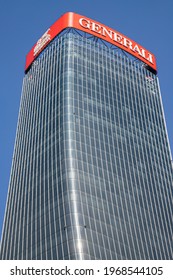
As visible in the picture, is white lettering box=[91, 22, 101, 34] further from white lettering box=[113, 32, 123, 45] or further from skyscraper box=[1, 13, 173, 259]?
white lettering box=[113, 32, 123, 45]

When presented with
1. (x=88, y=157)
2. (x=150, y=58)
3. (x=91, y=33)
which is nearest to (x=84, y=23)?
(x=91, y=33)

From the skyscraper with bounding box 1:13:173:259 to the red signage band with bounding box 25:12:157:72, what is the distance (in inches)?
19.1

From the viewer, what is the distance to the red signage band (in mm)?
168000

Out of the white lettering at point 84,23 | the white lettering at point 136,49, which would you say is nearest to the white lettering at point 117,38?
the white lettering at point 136,49

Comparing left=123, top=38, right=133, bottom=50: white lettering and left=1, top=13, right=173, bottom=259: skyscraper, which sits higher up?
left=123, top=38, right=133, bottom=50: white lettering

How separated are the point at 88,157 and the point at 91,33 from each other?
59349mm

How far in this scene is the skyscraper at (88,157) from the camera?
114 metres

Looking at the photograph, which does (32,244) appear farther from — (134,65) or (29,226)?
(134,65)

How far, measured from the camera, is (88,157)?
12694 cm

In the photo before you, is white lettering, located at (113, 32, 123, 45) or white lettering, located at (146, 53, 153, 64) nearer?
white lettering, located at (113, 32, 123, 45)

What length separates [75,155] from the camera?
12400 centimetres

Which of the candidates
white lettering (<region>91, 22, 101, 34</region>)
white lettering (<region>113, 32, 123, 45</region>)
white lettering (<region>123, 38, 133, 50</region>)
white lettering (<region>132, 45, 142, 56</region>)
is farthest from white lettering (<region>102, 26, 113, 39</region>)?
white lettering (<region>132, 45, 142, 56</region>)

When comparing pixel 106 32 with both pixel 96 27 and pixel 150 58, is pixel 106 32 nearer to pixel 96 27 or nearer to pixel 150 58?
pixel 96 27
